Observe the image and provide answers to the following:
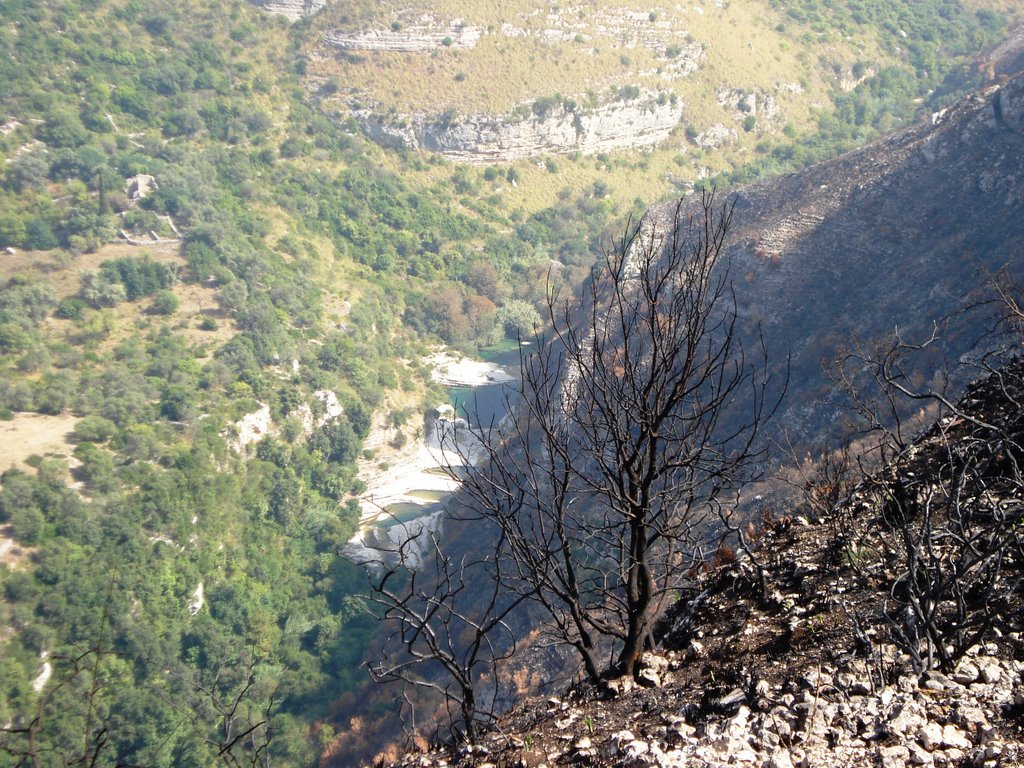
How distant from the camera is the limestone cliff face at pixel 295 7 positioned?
74250 mm

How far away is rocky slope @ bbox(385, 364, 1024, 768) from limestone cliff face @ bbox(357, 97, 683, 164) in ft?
211

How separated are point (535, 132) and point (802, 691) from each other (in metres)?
67.8

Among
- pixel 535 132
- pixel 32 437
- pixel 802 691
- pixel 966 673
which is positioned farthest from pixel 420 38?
Answer: pixel 966 673

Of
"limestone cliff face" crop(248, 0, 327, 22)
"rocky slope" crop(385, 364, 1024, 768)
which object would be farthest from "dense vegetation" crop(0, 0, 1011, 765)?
"rocky slope" crop(385, 364, 1024, 768)

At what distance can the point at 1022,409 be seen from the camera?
→ 5.02 meters

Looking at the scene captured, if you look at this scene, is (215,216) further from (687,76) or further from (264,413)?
(687,76)

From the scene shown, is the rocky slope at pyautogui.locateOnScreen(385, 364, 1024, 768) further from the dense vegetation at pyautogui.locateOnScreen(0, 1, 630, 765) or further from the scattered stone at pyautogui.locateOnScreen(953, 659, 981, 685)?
the dense vegetation at pyautogui.locateOnScreen(0, 1, 630, 765)

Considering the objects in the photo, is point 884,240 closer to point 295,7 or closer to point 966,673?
point 966,673

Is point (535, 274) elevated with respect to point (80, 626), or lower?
elevated

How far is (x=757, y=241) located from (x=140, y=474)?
27.5 meters

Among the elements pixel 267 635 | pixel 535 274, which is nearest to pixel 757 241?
pixel 267 635

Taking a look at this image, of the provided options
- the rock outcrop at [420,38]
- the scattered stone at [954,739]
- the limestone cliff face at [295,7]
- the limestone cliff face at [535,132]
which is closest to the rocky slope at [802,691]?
the scattered stone at [954,739]

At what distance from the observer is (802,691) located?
398 cm

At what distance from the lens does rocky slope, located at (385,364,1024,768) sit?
3.49 meters
